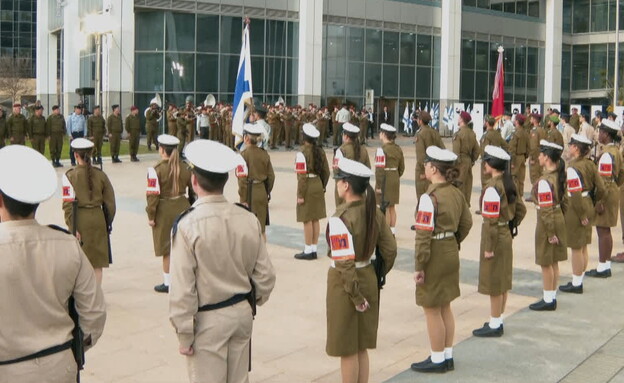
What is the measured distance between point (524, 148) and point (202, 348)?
14.3m

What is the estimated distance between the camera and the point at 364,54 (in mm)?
42125

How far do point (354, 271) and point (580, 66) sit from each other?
55213 mm

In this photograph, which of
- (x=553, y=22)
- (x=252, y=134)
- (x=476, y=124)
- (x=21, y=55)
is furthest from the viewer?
(x=21, y=55)

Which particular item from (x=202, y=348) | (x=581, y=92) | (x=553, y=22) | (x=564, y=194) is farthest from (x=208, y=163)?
(x=581, y=92)

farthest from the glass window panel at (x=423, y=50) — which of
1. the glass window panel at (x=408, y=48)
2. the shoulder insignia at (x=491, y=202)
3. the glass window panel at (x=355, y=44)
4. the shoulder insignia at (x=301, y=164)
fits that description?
the shoulder insignia at (x=491, y=202)

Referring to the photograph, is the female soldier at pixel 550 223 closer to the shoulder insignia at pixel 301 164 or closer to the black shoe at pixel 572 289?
the black shoe at pixel 572 289

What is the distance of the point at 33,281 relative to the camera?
149 inches

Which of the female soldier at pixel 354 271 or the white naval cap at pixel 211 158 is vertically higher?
the white naval cap at pixel 211 158

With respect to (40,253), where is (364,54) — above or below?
above

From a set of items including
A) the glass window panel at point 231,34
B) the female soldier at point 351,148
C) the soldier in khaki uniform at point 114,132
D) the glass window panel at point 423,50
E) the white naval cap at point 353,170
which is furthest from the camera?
the glass window panel at point 423,50

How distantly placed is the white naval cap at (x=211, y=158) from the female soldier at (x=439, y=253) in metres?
2.27

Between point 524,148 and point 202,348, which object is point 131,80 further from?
point 202,348

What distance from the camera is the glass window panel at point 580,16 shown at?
184ft

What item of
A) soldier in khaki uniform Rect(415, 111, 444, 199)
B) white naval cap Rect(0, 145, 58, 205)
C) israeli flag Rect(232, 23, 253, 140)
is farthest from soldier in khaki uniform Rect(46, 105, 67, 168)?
white naval cap Rect(0, 145, 58, 205)
